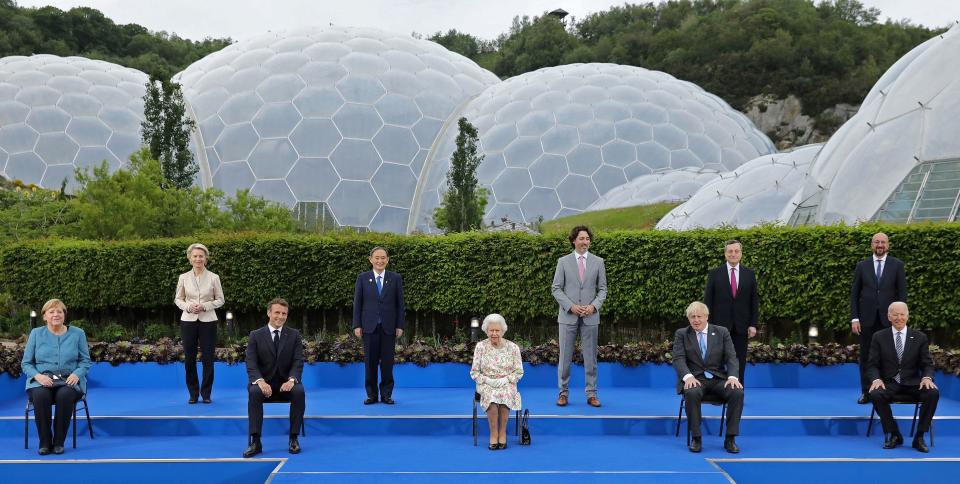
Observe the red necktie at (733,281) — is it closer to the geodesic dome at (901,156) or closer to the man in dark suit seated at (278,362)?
the man in dark suit seated at (278,362)

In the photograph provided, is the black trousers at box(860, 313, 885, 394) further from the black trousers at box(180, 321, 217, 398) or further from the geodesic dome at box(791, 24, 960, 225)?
the black trousers at box(180, 321, 217, 398)

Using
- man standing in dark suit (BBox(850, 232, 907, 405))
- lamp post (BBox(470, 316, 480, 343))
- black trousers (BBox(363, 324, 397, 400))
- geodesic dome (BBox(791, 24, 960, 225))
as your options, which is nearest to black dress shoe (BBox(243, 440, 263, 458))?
black trousers (BBox(363, 324, 397, 400))

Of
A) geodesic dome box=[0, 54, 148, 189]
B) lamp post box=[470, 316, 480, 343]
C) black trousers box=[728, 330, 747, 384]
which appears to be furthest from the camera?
geodesic dome box=[0, 54, 148, 189]

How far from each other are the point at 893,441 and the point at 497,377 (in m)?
2.96

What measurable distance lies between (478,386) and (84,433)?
3195mm

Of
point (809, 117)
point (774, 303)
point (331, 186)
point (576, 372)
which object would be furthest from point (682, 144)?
point (809, 117)

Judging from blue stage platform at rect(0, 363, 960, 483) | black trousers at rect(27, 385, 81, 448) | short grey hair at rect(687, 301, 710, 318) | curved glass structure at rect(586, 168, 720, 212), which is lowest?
blue stage platform at rect(0, 363, 960, 483)

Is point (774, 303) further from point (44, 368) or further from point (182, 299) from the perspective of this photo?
point (44, 368)

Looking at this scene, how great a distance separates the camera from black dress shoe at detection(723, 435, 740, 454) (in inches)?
238

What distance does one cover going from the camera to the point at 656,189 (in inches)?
762

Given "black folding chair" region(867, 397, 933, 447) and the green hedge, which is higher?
the green hedge

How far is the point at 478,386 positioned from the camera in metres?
6.41

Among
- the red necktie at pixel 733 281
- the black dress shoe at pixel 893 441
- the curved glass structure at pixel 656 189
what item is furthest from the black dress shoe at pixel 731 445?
the curved glass structure at pixel 656 189

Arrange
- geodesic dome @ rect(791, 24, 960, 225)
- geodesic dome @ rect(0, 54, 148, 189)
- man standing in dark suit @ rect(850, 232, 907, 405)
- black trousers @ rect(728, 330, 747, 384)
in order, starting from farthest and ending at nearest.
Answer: geodesic dome @ rect(0, 54, 148, 189) < geodesic dome @ rect(791, 24, 960, 225) < black trousers @ rect(728, 330, 747, 384) < man standing in dark suit @ rect(850, 232, 907, 405)
